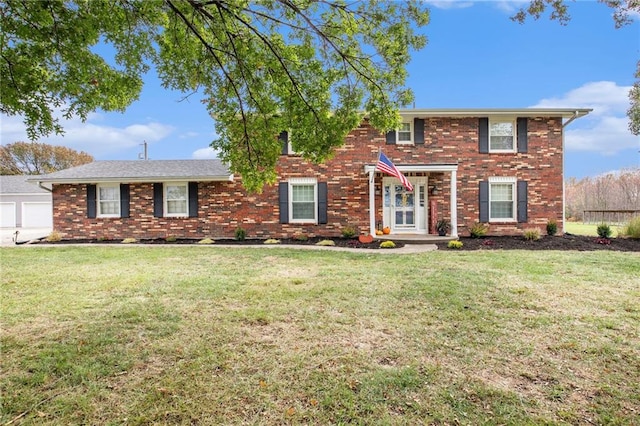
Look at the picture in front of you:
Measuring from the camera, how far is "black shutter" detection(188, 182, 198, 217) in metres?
13.2

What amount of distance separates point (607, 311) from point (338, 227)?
9.12 meters

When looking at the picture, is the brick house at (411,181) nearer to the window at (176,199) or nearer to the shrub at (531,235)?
the window at (176,199)

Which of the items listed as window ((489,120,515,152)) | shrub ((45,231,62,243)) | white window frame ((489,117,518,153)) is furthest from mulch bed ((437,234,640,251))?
shrub ((45,231,62,243))

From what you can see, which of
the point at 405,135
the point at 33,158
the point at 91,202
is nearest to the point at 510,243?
the point at 405,135

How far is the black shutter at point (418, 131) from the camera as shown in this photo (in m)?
12.9

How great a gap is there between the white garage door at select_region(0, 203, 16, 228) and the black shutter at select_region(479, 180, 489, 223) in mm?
29030

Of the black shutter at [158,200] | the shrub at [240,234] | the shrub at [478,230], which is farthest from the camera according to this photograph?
the black shutter at [158,200]

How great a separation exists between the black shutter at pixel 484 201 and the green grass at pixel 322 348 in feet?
20.9

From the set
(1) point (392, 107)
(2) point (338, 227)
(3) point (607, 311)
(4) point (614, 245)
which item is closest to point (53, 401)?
(1) point (392, 107)

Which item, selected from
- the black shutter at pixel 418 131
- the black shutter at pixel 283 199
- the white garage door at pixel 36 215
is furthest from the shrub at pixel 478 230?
the white garage door at pixel 36 215

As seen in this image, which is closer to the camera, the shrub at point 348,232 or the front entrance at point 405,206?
the shrub at point 348,232

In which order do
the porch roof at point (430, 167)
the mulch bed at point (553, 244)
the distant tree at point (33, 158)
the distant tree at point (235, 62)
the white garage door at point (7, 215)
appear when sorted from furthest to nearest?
the distant tree at point (33, 158) → the white garage door at point (7, 215) → the porch roof at point (430, 167) → the mulch bed at point (553, 244) → the distant tree at point (235, 62)

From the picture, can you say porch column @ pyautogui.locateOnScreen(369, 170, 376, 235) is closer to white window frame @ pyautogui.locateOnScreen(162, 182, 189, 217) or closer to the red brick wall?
the red brick wall

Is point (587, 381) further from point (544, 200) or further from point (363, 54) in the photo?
point (544, 200)
